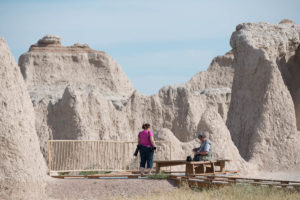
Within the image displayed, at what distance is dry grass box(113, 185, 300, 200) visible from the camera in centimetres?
1266

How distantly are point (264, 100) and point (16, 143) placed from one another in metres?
13.2

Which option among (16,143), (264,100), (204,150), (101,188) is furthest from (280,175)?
(16,143)

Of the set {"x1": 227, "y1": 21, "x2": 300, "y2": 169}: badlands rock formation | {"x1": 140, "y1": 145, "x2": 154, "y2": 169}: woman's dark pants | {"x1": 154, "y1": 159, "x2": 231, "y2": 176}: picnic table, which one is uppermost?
{"x1": 227, "y1": 21, "x2": 300, "y2": 169}: badlands rock formation

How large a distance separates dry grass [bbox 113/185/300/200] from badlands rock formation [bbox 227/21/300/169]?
387 inches

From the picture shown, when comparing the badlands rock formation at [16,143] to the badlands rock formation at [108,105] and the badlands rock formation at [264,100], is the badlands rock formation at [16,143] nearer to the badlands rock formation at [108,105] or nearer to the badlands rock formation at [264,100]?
the badlands rock formation at [108,105]

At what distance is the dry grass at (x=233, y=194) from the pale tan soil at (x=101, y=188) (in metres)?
0.65

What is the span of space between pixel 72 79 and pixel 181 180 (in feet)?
166

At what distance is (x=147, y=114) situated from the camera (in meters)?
38.9

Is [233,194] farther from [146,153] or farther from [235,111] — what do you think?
[235,111]

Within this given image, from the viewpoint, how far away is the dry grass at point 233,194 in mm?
12664

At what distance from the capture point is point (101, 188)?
14.9 meters

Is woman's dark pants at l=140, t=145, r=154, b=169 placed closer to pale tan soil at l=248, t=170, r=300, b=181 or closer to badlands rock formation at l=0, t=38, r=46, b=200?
badlands rock formation at l=0, t=38, r=46, b=200

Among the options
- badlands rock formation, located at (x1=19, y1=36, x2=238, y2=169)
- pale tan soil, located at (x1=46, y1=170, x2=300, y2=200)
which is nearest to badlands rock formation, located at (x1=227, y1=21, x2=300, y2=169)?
badlands rock formation, located at (x1=19, y1=36, x2=238, y2=169)

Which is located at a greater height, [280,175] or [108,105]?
[108,105]
